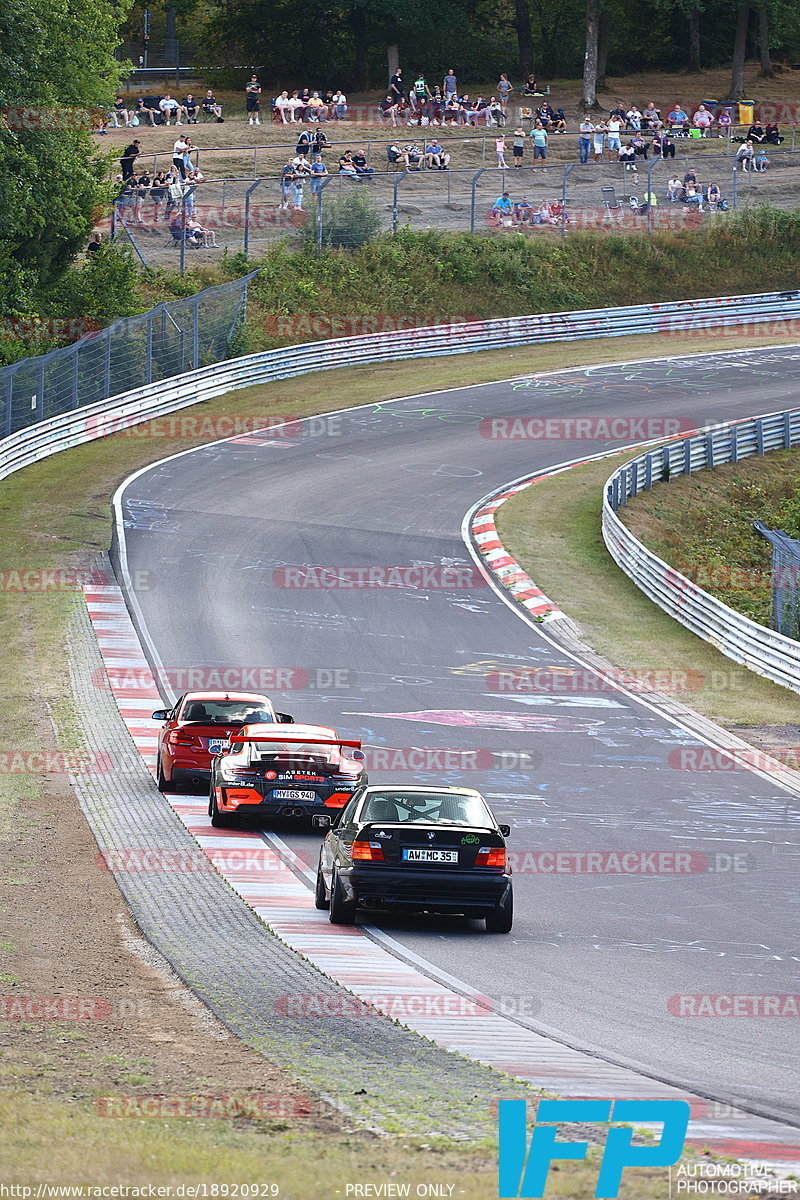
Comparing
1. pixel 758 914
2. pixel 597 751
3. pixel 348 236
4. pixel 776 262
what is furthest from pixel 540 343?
pixel 758 914

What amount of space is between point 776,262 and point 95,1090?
207 feet

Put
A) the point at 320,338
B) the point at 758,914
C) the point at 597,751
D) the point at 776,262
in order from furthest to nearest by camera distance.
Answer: the point at 776,262 → the point at 320,338 → the point at 597,751 → the point at 758,914

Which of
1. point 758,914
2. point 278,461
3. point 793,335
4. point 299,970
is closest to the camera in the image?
point 299,970

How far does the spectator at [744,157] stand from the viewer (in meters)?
67.6

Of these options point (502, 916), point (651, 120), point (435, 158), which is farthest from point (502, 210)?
point (502, 916)

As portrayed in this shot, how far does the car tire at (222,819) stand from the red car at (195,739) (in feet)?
5.24

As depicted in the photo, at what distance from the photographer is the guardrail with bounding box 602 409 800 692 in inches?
1102

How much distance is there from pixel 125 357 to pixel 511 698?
79.8ft

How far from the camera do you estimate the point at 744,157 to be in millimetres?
68000

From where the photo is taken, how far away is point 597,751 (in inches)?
856

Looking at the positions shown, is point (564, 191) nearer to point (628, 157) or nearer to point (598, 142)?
point (628, 157)

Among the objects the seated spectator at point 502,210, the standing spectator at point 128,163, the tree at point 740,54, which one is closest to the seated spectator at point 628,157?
the seated spectator at point 502,210

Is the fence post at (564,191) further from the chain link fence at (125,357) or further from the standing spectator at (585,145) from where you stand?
the chain link fence at (125,357)

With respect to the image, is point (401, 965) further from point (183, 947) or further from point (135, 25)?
point (135, 25)
